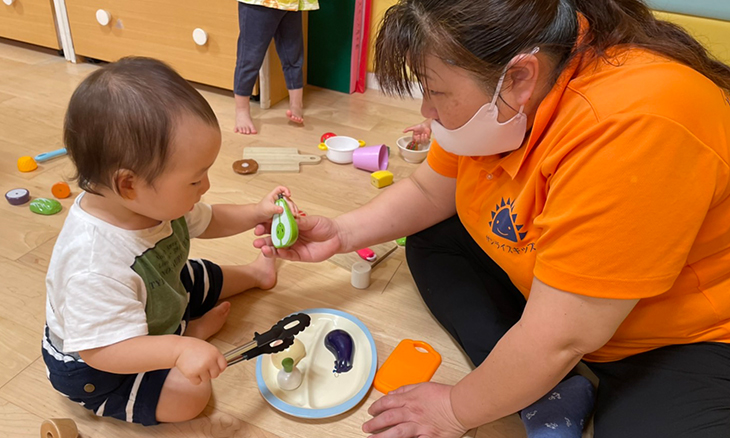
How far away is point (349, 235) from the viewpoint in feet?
3.17

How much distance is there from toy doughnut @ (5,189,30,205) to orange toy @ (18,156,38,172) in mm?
121

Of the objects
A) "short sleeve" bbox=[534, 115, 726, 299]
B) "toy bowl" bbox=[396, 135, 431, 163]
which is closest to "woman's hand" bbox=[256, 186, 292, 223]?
"short sleeve" bbox=[534, 115, 726, 299]

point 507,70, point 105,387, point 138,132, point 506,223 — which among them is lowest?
point 105,387

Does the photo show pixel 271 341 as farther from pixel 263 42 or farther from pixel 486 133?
pixel 263 42

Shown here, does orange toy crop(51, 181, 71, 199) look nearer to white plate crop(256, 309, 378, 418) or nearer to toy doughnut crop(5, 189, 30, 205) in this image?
toy doughnut crop(5, 189, 30, 205)

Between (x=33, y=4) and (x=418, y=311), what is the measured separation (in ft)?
6.58

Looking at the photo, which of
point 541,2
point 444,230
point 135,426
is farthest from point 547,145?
point 135,426

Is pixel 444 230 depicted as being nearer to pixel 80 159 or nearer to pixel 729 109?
pixel 729 109

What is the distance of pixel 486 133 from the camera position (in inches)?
25.4

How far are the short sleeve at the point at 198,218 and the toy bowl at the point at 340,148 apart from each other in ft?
2.16

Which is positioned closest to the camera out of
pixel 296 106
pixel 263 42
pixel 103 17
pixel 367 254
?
pixel 367 254

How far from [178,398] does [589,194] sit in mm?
594

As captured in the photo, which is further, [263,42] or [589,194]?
[263,42]

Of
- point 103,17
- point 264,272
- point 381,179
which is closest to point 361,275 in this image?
point 264,272
